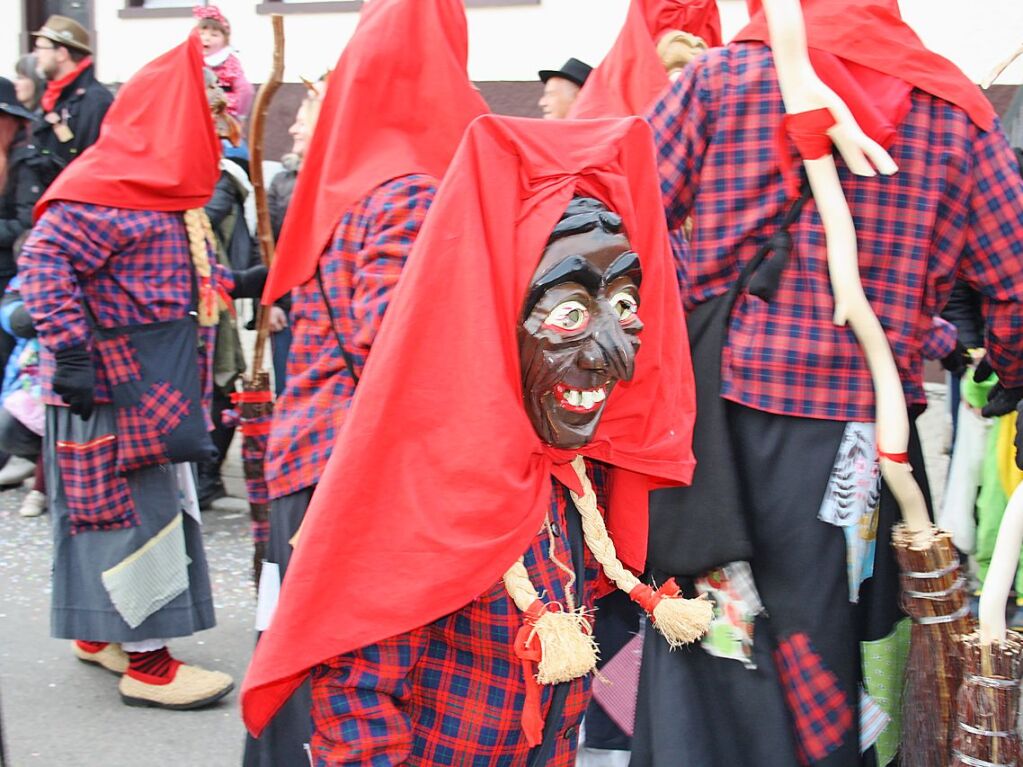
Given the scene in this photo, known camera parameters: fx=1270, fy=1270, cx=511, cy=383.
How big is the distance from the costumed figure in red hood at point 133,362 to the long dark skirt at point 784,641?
6.47 ft

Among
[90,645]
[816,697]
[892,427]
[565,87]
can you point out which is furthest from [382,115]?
[90,645]

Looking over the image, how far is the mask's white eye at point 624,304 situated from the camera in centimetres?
201

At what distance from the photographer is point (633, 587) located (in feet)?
7.33

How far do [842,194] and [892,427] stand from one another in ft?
1.62

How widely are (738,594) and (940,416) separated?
A: 4.86 metres

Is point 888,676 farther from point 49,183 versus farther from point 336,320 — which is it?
point 49,183

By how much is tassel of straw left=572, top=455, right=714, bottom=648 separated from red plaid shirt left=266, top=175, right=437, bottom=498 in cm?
53

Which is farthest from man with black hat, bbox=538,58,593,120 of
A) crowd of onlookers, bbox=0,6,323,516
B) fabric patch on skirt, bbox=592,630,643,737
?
fabric patch on skirt, bbox=592,630,643,737

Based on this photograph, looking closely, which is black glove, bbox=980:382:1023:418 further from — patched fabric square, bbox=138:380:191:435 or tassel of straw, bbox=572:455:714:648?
patched fabric square, bbox=138:380:191:435

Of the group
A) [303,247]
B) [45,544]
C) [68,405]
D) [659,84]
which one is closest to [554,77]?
[659,84]

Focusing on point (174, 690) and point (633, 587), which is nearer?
point (633, 587)

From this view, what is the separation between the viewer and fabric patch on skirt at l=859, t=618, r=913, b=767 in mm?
2855

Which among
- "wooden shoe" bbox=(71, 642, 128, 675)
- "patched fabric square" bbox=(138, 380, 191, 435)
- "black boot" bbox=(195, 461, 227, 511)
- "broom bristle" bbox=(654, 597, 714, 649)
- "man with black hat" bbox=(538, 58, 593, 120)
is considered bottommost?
"black boot" bbox=(195, 461, 227, 511)

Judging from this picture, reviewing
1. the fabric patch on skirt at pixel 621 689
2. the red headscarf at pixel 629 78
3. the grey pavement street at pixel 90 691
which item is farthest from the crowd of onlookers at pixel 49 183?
the fabric patch on skirt at pixel 621 689
